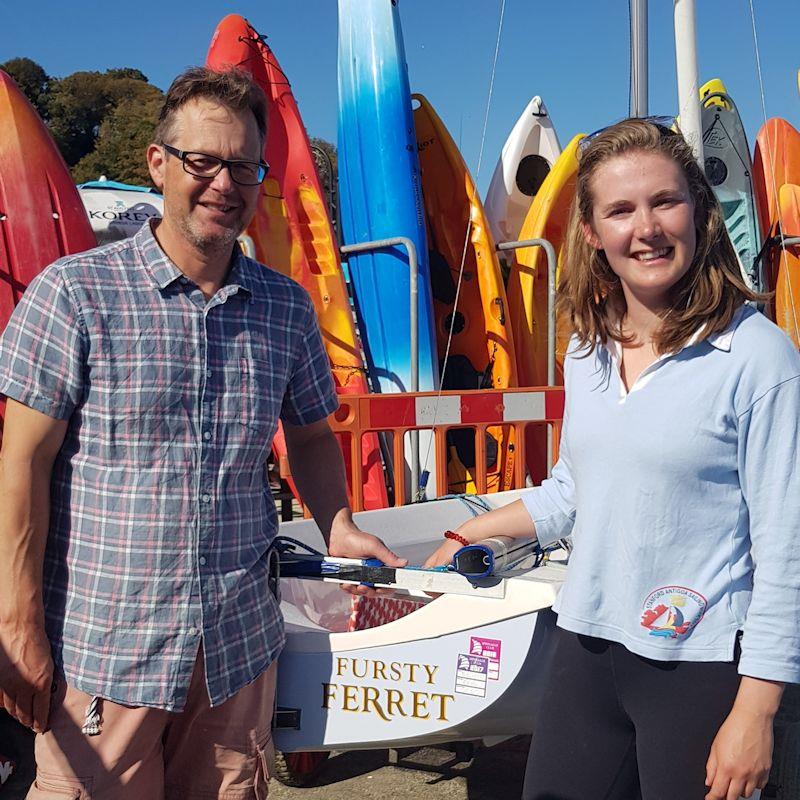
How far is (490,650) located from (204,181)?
1239 mm

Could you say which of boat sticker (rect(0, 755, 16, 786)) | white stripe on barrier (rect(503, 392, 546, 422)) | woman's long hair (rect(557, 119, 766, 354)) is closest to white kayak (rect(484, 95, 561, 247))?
white stripe on barrier (rect(503, 392, 546, 422))

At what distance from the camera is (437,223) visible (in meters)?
6.59

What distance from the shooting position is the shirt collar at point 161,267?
63.1 inches

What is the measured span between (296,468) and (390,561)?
12.2 inches

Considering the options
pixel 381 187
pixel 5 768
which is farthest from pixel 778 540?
pixel 381 187

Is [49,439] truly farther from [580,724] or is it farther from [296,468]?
[580,724]

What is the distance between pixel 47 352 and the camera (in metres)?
1.50

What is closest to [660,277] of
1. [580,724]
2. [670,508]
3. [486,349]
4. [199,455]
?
[670,508]

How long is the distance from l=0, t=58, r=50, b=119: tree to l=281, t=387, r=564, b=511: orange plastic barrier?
28.7 m

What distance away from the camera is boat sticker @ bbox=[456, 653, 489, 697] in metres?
2.05

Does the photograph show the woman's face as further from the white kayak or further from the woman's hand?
the white kayak

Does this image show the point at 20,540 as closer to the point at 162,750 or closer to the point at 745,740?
the point at 162,750

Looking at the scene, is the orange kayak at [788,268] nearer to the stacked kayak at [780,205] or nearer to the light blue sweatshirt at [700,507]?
the stacked kayak at [780,205]

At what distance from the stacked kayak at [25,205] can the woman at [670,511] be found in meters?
4.18
